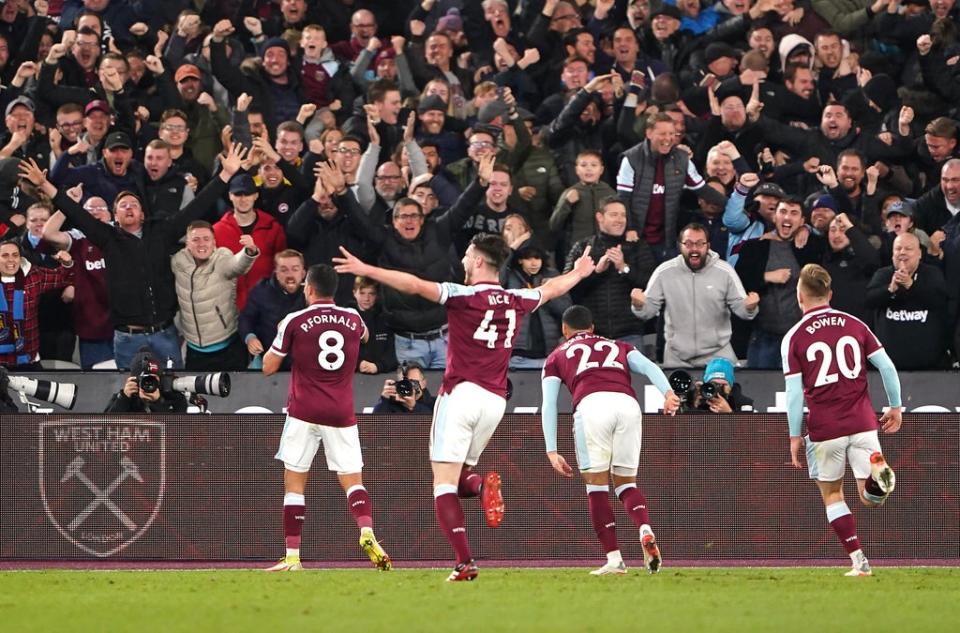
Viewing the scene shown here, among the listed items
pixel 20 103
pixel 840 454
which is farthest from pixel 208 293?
pixel 840 454

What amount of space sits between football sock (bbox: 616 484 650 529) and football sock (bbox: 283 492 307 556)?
2492 millimetres

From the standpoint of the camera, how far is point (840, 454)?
12.5m

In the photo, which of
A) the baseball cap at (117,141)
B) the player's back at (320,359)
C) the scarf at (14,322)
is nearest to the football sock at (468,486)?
the player's back at (320,359)

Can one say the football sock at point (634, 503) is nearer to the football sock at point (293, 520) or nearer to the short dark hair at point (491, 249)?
the short dark hair at point (491, 249)

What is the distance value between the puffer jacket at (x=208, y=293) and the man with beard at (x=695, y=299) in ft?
12.9

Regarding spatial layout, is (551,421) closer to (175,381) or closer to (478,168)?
(175,381)

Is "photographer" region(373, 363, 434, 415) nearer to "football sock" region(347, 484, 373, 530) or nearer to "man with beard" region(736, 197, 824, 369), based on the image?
"football sock" region(347, 484, 373, 530)

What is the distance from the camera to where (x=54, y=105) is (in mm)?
19547

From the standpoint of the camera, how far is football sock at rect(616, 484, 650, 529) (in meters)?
12.9

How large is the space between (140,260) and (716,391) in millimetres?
5829

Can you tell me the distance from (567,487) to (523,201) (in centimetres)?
411

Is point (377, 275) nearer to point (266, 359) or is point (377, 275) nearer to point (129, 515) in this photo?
point (266, 359)

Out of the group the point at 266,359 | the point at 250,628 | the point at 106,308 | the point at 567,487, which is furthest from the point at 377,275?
the point at 106,308

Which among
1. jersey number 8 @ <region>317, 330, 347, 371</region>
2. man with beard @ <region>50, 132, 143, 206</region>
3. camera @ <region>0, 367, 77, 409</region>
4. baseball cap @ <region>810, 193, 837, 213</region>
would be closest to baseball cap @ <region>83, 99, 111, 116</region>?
man with beard @ <region>50, 132, 143, 206</region>
